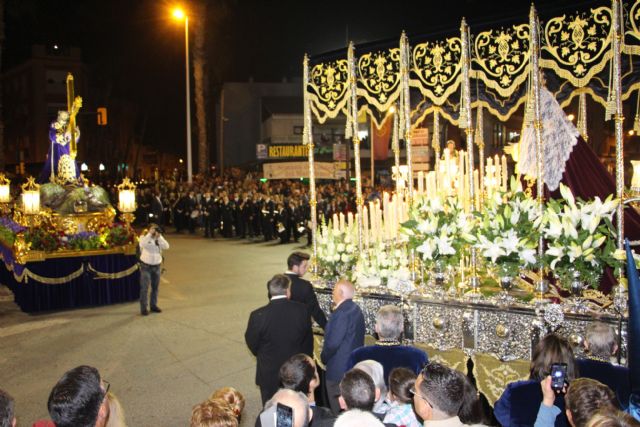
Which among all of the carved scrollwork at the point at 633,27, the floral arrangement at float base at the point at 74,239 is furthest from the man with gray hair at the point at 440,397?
the floral arrangement at float base at the point at 74,239

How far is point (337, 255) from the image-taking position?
782cm

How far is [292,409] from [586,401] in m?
1.65

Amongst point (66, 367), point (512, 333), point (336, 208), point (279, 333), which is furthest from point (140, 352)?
point (336, 208)

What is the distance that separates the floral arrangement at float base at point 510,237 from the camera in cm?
588

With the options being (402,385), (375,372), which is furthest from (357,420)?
(375,372)

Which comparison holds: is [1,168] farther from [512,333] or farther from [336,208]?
[512,333]

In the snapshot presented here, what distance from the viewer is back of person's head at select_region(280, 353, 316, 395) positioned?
13.6 ft

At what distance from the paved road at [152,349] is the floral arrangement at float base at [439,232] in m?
2.63

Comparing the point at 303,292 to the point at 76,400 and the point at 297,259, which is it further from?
the point at 76,400

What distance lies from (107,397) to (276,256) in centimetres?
1558

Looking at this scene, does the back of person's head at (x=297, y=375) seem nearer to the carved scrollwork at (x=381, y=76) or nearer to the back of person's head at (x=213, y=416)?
the back of person's head at (x=213, y=416)

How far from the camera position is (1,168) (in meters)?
25.0

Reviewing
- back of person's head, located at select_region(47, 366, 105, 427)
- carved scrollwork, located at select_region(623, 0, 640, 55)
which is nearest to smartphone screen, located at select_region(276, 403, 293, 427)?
back of person's head, located at select_region(47, 366, 105, 427)

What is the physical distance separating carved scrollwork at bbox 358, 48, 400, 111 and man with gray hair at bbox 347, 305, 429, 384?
11.5 feet
